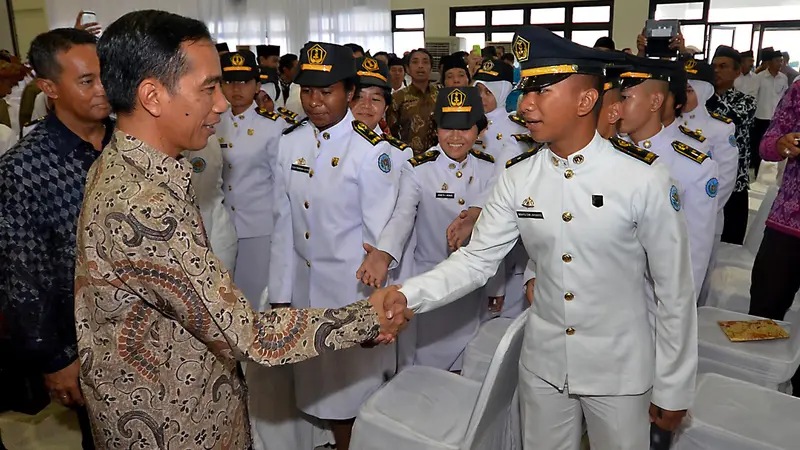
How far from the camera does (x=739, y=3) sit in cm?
1092

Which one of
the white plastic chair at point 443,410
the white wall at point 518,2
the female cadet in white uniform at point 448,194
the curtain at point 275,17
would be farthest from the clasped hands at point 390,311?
the white wall at point 518,2

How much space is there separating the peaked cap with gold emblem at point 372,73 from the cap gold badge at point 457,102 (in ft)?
2.42

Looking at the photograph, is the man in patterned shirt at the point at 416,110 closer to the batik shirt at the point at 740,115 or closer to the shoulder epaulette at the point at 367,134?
the batik shirt at the point at 740,115

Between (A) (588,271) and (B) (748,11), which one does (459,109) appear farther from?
(B) (748,11)

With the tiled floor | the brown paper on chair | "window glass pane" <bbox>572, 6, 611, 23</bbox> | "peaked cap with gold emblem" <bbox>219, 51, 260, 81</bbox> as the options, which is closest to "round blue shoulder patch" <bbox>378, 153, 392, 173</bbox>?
the brown paper on chair

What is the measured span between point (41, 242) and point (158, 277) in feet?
2.76

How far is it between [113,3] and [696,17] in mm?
10218

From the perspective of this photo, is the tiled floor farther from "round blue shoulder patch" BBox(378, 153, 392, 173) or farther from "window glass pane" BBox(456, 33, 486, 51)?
"window glass pane" BBox(456, 33, 486, 51)

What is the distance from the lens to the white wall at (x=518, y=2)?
10867 mm

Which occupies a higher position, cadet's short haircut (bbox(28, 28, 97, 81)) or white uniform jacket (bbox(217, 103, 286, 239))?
cadet's short haircut (bbox(28, 28, 97, 81))

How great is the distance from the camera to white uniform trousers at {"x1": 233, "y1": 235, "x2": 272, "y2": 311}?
140 inches

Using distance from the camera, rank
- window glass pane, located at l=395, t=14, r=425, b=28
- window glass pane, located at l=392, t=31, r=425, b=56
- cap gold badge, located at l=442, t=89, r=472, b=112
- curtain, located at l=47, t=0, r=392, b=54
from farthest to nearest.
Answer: window glass pane, located at l=392, t=31, r=425, b=56
window glass pane, located at l=395, t=14, r=425, b=28
curtain, located at l=47, t=0, r=392, b=54
cap gold badge, located at l=442, t=89, r=472, b=112

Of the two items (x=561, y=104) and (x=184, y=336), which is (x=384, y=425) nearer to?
(x=184, y=336)

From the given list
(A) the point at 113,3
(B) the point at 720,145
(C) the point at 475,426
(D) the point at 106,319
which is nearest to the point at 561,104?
(C) the point at 475,426
